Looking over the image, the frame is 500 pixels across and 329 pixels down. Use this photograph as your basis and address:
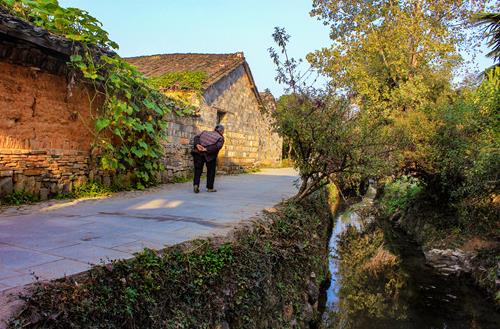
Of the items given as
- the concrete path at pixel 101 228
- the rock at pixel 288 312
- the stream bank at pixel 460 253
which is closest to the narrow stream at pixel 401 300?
the stream bank at pixel 460 253

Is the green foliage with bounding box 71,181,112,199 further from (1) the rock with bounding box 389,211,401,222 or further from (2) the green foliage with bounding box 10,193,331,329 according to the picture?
(1) the rock with bounding box 389,211,401,222

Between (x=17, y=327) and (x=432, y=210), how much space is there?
12.6 metres

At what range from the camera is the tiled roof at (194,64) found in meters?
14.4

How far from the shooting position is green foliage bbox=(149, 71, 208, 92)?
43.6 ft

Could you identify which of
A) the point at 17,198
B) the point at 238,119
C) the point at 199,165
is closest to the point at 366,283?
the point at 199,165

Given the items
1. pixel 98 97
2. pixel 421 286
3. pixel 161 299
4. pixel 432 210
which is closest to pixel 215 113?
pixel 98 97

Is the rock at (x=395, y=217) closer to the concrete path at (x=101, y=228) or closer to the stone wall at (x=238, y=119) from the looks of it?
the stone wall at (x=238, y=119)

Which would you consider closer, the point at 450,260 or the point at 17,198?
the point at 17,198

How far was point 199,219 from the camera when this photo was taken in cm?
567

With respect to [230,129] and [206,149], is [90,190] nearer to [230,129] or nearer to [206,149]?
[206,149]

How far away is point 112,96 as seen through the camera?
799 cm

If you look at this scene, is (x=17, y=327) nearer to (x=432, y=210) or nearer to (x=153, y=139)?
(x=153, y=139)

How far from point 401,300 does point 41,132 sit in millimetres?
7308

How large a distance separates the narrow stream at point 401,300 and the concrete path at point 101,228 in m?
2.27
